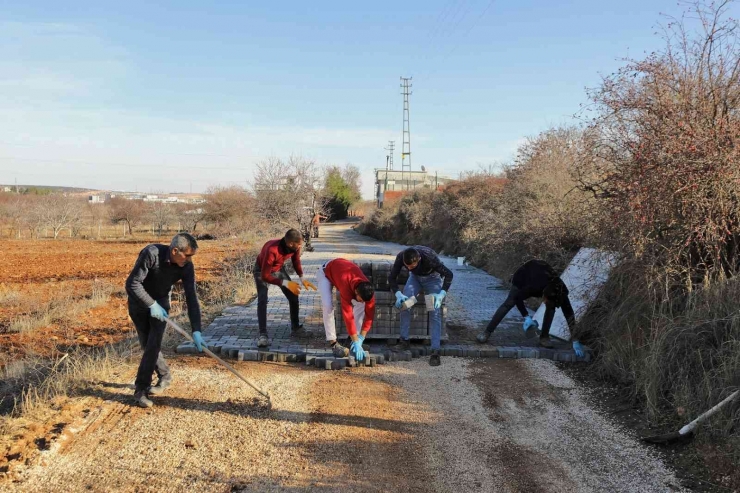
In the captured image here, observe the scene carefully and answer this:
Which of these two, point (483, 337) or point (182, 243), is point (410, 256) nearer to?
point (483, 337)

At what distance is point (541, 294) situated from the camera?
773 centimetres

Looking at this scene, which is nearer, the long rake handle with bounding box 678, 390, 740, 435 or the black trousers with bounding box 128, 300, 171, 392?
the long rake handle with bounding box 678, 390, 740, 435

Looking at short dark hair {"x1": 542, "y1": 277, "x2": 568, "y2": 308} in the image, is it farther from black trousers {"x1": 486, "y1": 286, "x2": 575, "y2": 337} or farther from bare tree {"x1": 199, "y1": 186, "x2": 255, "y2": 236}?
bare tree {"x1": 199, "y1": 186, "x2": 255, "y2": 236}

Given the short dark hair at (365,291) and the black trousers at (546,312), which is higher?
the short dark hair at (365,291)

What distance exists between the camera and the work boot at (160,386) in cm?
528

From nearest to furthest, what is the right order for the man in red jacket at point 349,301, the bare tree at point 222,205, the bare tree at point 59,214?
1. the man in red jacket at point 349,301
2. the bare tree at point 222,205
3. the bare tree at point 59,214

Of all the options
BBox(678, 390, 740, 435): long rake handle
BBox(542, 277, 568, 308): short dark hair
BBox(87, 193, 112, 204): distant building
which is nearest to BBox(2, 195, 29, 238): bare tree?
BBox(87, 193, 112, 204): distant building

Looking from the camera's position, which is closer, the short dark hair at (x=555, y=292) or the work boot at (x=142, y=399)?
the work boot at (x=142, y=399)

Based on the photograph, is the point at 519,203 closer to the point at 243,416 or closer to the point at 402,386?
the point at 402,386

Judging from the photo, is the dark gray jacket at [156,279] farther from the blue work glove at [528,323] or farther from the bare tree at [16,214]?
the bare tree at [16,214]

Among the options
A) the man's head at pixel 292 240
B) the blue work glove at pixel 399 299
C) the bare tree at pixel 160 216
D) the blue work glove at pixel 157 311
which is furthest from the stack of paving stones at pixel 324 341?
the bare tree at pixel 160 216

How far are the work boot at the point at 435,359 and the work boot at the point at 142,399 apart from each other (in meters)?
3.24

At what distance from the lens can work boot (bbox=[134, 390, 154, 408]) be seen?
16.5 feet

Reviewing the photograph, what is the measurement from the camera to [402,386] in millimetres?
5809
